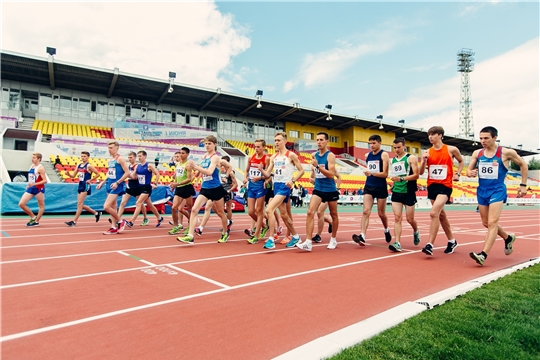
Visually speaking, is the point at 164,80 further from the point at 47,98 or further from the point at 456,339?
the point at 456,339

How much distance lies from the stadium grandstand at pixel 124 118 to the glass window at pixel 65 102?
0.29 ft

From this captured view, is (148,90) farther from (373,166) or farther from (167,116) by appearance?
(373,166)

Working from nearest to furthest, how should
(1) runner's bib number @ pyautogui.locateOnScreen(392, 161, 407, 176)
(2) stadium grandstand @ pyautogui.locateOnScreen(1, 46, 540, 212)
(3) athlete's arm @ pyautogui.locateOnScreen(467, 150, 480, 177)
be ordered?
(3) athlete's arm @ pyautogui.locateOnScreen(467, 150, 480, 177) < (1) runner's bib number @ pyautogui.locateOnScreen(392, 161, 407, 176) < (2) stadium grandstand @ pyautogui.locateOnScreen(1, 46, 540, 212)

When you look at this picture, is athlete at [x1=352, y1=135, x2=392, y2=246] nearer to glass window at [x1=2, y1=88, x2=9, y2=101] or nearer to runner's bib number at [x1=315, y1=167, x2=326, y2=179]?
runner's bib number at [x1=315, y1=167, x2=326, y2=179]

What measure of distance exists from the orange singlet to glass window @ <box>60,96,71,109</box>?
34128mm

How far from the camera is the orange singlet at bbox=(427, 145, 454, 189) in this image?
615 centimetres

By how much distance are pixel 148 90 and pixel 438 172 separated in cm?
3219

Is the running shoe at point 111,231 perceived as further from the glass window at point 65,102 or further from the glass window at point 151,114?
the glass window at point 151,114

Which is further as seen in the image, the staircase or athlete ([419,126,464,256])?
the staircase

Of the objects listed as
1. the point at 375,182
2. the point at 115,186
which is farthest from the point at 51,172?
the point at 375,182

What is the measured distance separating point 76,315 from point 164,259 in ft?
7.90

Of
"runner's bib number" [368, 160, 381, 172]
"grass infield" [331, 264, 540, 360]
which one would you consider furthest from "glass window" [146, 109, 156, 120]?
"grass infield" [331, 264, 540, 360]

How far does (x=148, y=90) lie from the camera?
33.2m

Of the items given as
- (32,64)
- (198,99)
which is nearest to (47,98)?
(32,64)
